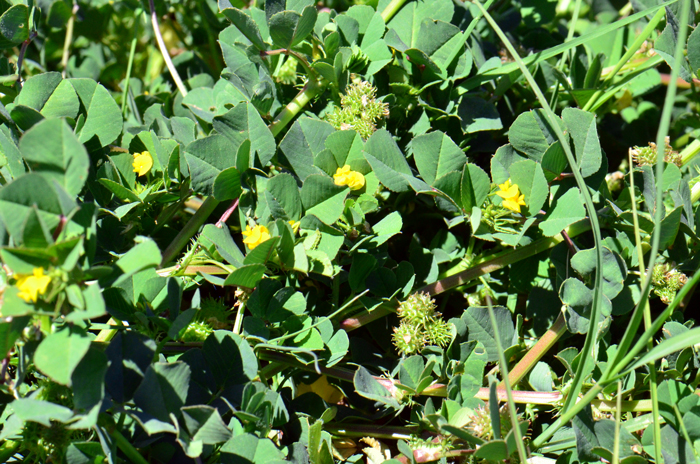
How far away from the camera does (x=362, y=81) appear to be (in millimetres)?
1358

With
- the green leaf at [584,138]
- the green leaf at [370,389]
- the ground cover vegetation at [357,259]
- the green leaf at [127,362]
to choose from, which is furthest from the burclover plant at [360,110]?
the green leaf at [127,362]

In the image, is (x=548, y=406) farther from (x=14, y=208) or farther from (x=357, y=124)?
(x=14, y=208)

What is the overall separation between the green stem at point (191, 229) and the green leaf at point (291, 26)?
40cm

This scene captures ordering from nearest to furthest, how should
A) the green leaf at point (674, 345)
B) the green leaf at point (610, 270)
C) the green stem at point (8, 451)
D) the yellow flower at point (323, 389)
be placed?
the green leaf at point (674, 345) < the green stem at point (8, 451) < the green leaf at point (610, 270) < the yellow flower at point (323, 389)

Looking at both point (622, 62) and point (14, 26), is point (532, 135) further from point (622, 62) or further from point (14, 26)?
point (14, 26)

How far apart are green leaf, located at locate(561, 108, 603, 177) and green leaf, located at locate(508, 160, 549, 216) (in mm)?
129

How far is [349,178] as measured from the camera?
46.8 inches

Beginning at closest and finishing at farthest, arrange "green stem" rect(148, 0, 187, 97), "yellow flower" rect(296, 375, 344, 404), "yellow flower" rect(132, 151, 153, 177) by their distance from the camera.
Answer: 1. "yellow flower" rect(132, 151, 153, 177)
2. "yellow flower" rect(296, 375, 344, 404)
3. "green stem" rect(148, 0, 187, 97)

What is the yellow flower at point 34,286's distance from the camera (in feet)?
2.50

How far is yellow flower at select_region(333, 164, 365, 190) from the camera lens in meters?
1.18

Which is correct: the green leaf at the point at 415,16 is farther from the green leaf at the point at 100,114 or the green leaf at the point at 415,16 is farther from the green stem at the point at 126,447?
the green stem at the point at 126,447

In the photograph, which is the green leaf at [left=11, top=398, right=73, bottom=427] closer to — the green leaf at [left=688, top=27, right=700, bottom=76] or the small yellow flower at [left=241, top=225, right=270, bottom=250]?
the small yellow flower at [left=241, top=225, right=270, bottom=250]

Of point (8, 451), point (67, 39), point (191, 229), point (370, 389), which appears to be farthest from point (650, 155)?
point (67, 39)

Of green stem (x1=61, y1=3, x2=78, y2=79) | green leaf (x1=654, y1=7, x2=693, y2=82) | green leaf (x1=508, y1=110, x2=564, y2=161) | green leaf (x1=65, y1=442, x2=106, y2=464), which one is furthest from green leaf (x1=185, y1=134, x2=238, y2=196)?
green leaf (x1=654, y1=7, x2=693, y2=82)
